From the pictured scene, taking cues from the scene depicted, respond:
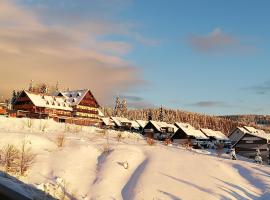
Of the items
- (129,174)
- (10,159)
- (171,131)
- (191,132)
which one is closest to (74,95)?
(191,132)

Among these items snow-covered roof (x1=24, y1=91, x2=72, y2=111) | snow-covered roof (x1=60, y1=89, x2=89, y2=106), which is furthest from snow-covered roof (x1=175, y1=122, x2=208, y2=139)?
snow-covered roof (x1=24, y1=91, x2=72, y2=111)

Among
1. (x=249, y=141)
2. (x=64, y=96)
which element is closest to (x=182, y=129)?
(x=249, y=141)

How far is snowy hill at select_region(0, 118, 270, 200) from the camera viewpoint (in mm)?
15798

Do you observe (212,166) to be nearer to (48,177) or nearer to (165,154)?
(165,154)

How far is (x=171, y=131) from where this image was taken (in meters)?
95.4

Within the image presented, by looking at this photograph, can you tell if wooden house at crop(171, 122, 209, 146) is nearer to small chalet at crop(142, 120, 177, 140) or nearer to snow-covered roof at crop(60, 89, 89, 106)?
small chalet at crop(142, 120, 177, 140)

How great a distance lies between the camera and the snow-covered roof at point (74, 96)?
241 feet

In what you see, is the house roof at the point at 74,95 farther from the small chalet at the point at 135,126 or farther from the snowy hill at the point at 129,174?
the snowy hill at the point at 129,174

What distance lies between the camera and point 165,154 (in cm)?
2128

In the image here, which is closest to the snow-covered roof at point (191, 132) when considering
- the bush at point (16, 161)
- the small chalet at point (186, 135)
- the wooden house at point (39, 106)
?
the small chalet at point (186, 135)

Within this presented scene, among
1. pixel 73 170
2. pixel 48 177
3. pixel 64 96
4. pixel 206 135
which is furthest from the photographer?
pixel 206 135

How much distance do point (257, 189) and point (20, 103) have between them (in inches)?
2209

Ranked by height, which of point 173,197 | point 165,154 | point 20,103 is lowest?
point 173,197

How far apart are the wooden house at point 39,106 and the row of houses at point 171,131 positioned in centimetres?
1153
